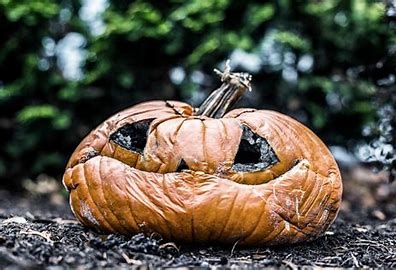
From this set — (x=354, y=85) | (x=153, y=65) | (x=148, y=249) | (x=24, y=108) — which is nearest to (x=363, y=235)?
(x=148, y=249)

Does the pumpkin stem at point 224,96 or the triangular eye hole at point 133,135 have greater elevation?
the pumpkin stem at point 224,96

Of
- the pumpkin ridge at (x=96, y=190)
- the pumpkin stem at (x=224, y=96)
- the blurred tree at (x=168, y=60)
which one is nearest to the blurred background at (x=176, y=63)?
the blurred tree at (x=168, y=60)

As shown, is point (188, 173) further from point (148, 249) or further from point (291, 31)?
point (291, 31)

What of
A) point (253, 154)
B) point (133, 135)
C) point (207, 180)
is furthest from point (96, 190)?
point (253, 154)

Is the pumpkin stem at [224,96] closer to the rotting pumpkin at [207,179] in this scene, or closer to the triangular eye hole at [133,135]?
the rotting pumpkin at [207,179]

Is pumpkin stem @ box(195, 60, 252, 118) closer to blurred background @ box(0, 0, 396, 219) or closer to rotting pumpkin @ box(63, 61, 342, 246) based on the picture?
rotting pumpkin @ box(63, 61, 342, 246)

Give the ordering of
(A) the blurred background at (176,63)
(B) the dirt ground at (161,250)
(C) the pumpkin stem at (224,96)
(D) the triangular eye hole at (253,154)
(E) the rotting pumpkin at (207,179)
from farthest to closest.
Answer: (A) the blurred background at (176,63) → (C) the pumpkin stem at (224,96) → (D) the triangular eye hole at (253,154) → (E) the rotting pumpkin at (207,179) → (B) the dirt ground at (161,250)

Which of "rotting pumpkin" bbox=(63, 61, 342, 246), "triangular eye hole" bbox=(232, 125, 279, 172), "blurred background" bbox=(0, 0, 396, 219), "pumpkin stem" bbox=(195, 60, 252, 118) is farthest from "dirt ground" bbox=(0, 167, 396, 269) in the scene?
"blurred background" bbox=(0, 0, 396, 219)

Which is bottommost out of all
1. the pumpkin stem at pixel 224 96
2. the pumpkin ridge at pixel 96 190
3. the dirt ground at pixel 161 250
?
the dirt ground at pixel 161 250
